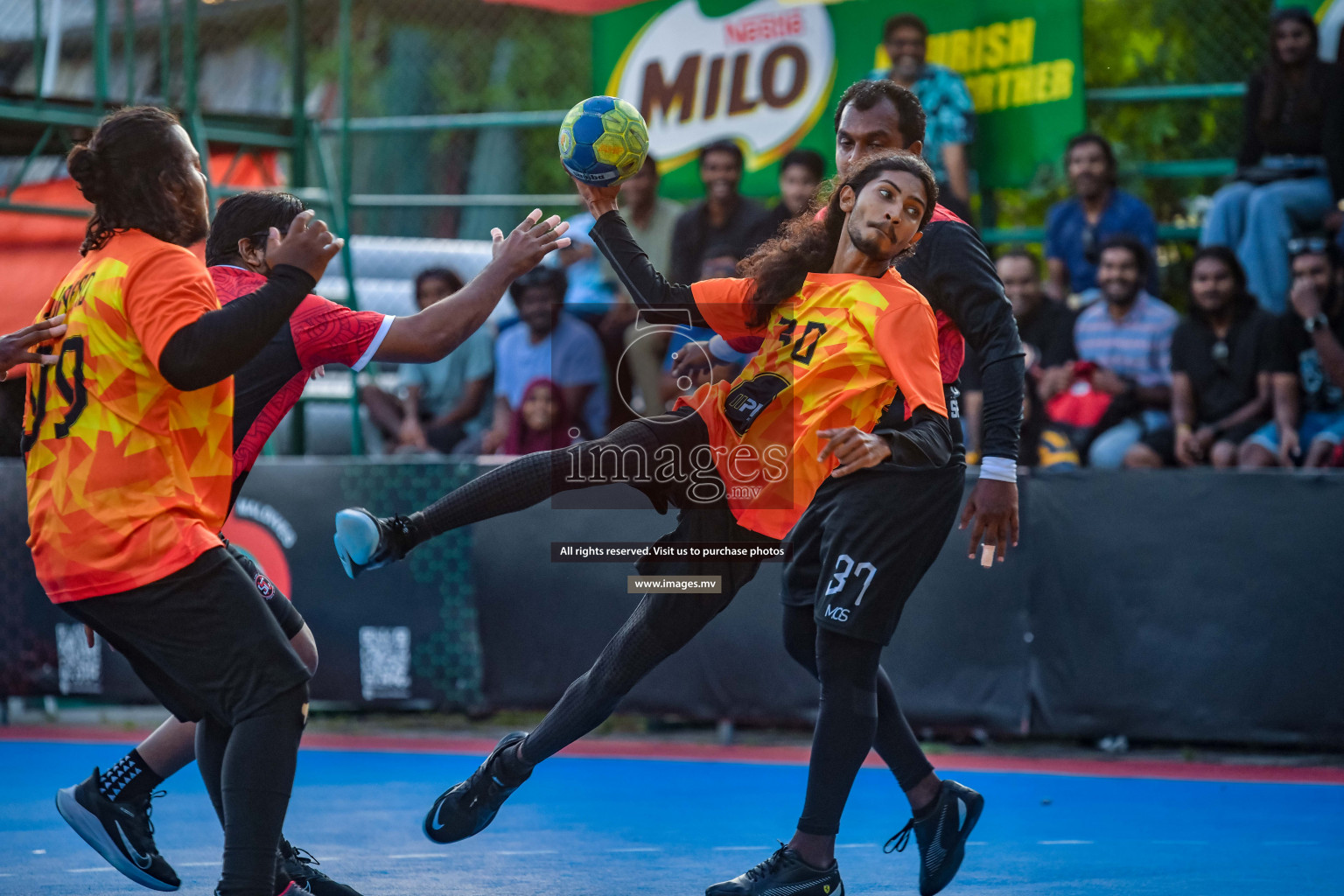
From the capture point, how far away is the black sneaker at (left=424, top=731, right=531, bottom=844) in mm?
4418

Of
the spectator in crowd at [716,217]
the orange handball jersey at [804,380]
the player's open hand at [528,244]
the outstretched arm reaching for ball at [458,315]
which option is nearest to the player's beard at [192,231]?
the outstretched arm reaching for ball at [458,315]

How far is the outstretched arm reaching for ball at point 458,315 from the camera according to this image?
3883 millimetres

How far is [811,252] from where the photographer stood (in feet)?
14.2

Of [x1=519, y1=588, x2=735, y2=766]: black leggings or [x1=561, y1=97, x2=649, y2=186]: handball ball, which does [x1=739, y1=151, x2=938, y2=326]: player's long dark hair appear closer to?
[x1=561, y1=97, x2=649, y2=186]: handball ball

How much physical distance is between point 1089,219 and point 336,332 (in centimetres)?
636

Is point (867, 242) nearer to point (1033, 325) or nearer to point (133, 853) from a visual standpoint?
point (133, 853)

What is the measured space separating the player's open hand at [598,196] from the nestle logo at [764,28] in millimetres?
6242

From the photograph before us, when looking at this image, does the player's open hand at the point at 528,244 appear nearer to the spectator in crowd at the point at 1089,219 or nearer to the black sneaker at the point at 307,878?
the black sneaker at the point at 307,878

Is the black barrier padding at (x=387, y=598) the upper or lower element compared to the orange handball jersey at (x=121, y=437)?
lower

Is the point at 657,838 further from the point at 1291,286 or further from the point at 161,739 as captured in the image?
the point at 1291,286

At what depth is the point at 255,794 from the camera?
3443mm

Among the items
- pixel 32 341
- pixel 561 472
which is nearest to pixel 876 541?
pixel 561 472

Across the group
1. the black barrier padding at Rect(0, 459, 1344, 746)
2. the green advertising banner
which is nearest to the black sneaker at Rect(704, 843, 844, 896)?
the black barrier padding at Rect(0, 459, 1344, 746)

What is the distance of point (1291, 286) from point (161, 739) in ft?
22.6
